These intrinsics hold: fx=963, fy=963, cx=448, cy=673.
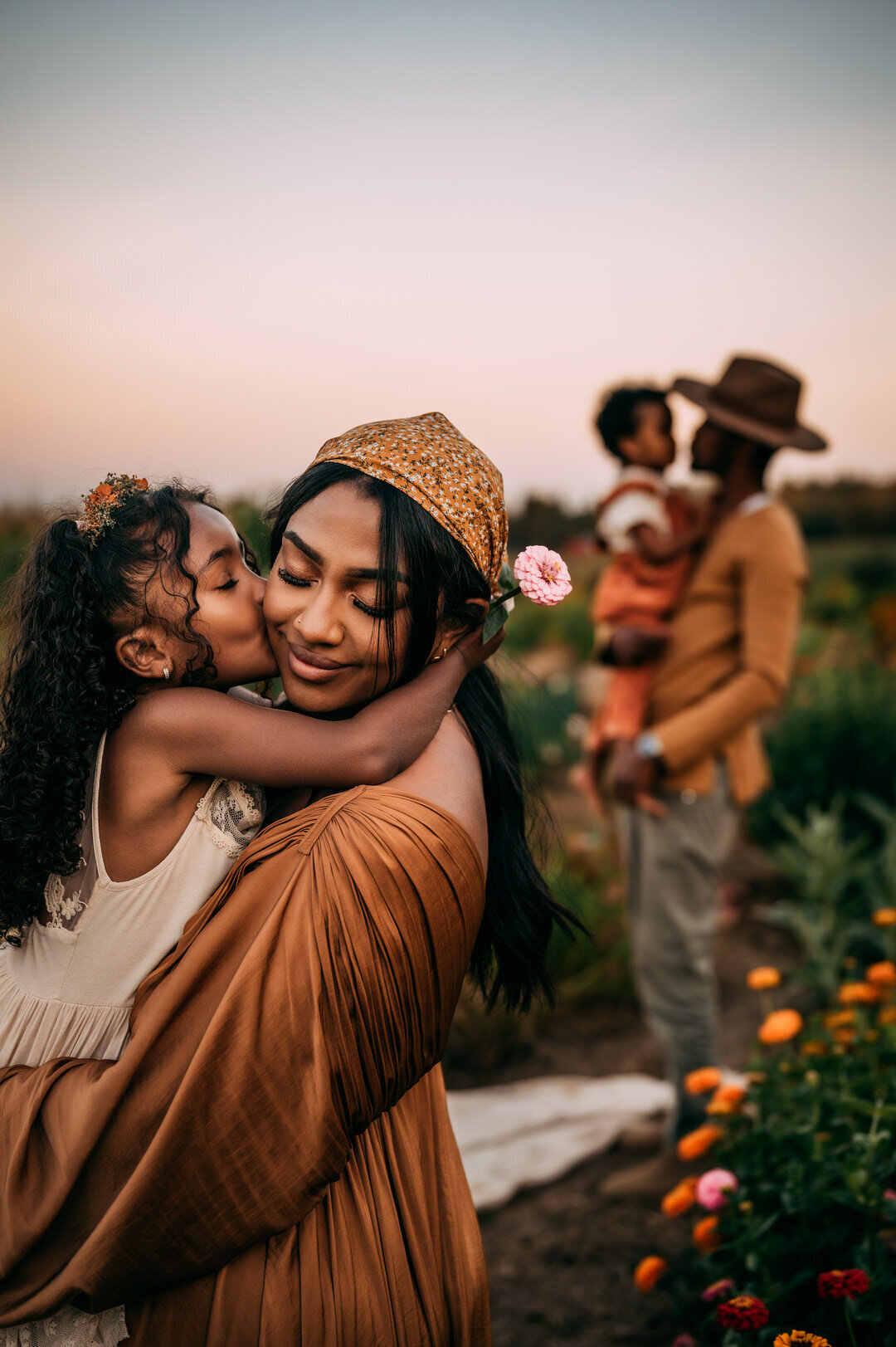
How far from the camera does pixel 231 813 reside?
159 cm

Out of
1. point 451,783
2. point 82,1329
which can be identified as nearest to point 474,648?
point 451,783

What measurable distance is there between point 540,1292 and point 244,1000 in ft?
7.37

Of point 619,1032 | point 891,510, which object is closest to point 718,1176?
point 619,1032

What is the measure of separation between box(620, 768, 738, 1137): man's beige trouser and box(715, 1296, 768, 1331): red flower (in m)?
1.72

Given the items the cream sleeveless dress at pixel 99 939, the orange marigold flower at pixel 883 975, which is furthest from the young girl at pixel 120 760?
the orange marigold flower at pixel 883 975

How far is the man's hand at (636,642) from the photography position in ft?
11.3

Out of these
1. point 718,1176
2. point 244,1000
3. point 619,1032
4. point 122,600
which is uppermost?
point 122,600

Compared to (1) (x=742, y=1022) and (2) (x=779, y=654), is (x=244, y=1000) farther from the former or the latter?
(1) (x=742, y=1022)

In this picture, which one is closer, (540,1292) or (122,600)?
(122,600)

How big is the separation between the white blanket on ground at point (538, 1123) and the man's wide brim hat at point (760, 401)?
8.45 feet

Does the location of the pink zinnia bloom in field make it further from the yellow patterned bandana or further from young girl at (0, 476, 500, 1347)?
young girl at (0, 476, 500, 1347)

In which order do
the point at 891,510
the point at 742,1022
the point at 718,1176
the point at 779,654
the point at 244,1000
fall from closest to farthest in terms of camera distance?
the point at 244,1000 < the point at 718,1176 < the point at 779,654 < the point at 742,1022 < the point at 891,510

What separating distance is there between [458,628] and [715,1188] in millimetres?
1436

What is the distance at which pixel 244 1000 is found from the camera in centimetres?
130
